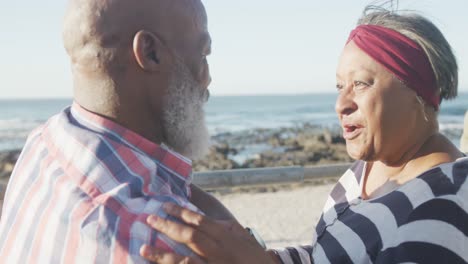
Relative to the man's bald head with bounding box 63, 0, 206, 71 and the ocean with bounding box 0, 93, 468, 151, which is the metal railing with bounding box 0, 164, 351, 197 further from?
the ocean with bounding box 0, 93, 468, 151

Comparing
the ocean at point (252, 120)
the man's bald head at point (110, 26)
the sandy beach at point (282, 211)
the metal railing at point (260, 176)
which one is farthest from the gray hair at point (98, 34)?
the ocean at point (252, 120)

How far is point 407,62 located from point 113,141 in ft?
3.83

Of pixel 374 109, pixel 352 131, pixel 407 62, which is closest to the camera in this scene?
pixel 407 62

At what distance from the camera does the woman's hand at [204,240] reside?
4.50 ft

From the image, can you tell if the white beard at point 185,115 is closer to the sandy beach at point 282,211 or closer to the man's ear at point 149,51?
the man's ear at point 149,51

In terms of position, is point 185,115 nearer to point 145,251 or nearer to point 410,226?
point 145,251

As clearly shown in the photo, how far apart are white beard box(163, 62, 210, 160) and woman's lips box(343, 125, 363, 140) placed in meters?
0.73

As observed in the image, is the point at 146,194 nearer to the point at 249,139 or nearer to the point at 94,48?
the point at 94,48

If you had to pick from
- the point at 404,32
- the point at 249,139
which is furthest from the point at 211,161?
the point at 404,32

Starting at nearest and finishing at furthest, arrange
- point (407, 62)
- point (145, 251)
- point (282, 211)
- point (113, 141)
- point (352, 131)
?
point (145, 251)
point (113, 141)
point (407, 62)
point (352, 131)
point (282, 211)

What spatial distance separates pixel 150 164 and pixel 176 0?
0.50 meters

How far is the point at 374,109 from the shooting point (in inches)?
85.6

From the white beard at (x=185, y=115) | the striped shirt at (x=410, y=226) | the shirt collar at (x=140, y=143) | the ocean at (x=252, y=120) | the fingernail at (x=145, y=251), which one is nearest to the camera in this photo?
the fingernail at (x=145, y=251)

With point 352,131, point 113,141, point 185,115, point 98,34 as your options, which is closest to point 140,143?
point 113,141
